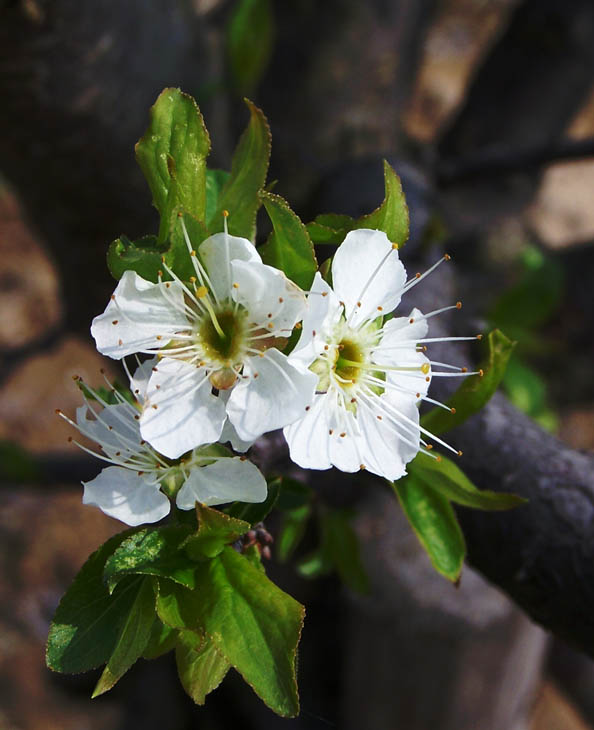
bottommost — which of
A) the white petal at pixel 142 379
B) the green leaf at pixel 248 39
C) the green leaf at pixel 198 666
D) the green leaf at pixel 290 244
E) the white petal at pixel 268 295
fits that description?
the green leaf at pixel 198 666

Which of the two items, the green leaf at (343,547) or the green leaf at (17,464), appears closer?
the green leaf at (343,547)

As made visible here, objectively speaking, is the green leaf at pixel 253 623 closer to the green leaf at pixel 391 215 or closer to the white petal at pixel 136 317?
the white petal at pixel 136 317

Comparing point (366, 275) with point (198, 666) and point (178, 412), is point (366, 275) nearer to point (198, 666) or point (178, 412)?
point (178, 412)

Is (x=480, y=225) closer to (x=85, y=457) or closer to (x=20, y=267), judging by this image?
(x=85, y=457)

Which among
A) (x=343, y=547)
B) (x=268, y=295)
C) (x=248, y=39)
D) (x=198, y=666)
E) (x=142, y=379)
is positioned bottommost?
(x=343, y=547)

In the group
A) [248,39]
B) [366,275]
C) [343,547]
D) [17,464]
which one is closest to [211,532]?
[366,275]

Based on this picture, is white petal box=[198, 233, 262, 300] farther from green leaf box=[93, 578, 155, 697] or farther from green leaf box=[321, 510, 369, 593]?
green leaf box=[321, 510, 369, 593]

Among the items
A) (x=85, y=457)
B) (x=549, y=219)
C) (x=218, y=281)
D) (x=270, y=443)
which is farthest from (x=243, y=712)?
(x=549, y=219)

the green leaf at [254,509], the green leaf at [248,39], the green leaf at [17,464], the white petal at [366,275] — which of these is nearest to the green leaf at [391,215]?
the white petal at [366,275]

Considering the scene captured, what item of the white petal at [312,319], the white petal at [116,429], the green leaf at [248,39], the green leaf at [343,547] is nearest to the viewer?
the white petal at [312,319]
